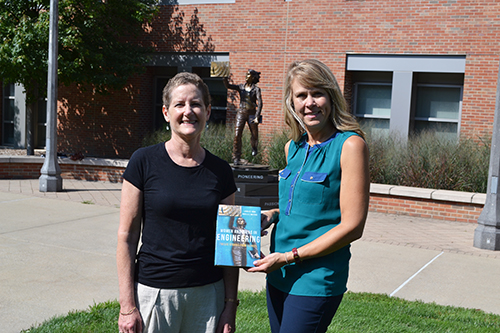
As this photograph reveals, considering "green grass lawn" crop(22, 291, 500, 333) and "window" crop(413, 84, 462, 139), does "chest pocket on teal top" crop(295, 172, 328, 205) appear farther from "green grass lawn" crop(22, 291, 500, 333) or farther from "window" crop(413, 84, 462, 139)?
"window" crop(413, 84, 462, 139)

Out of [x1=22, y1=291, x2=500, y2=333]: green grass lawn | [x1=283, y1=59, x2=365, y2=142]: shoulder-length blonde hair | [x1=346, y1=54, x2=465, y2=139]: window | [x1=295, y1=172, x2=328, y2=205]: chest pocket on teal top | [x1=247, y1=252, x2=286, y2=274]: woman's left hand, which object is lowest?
[x1=22, y1=291, x2=500, y2=333]: green grass lawn

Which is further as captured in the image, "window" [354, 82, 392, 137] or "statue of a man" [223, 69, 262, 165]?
"window" [354, 82, 392, 137]

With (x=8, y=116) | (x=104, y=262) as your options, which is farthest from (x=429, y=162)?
(x=8, y=116)

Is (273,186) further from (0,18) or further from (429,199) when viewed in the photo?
(0,18)

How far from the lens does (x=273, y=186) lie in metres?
10.3

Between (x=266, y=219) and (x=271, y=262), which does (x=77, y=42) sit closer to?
(x=266, y=219)

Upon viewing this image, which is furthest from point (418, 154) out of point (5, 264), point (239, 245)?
point (239, 245)

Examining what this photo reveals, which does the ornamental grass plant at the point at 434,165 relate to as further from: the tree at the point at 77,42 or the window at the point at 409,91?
the tree at the point at 77,42

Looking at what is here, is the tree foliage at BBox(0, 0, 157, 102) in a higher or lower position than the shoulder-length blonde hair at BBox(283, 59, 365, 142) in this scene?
higher

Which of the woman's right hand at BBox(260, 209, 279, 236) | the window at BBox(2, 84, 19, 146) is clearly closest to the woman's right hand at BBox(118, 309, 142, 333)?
the woman's right hand at BBox(260, 209, 279, 236)

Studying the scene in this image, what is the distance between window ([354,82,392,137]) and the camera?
15500mm

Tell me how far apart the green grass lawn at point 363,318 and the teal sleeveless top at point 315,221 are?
6.36 ft

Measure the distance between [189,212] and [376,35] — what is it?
13593mm

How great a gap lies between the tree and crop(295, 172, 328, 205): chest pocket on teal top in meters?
12.7
